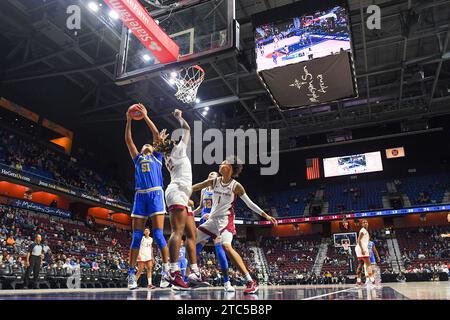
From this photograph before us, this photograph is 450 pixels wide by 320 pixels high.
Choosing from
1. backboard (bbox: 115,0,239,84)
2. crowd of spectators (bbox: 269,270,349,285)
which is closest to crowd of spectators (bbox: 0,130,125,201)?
crowd of spectators (bbox: 269,270,349,285)


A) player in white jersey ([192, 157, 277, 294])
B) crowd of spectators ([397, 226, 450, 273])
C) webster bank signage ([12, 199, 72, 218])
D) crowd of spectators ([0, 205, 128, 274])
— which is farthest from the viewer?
crowd of spectators ([397, 226, 450, 273])

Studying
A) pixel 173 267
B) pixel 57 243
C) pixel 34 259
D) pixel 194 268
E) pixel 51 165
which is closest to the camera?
pixel 173 267

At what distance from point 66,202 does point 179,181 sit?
22.1m

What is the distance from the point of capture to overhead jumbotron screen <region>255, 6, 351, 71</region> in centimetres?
952

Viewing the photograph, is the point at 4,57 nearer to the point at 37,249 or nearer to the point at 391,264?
the point at 37,249

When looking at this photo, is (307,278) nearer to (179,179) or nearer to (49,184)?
(49,184)

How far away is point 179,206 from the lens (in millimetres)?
4652

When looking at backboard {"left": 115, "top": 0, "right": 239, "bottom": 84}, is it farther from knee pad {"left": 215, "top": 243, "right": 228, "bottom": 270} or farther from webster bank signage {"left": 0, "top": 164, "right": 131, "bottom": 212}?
webster bank signage {"left": 0, "top": 164, "right": 131, "bottom": 212}

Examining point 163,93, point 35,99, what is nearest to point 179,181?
point 163,93

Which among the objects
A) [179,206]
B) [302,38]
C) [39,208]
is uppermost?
[302,38]

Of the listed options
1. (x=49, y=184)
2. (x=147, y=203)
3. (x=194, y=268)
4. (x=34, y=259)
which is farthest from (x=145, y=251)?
(x=49, y=184)

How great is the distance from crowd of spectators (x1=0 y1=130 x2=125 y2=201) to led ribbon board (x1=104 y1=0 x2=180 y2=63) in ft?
42.4

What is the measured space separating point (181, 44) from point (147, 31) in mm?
836
